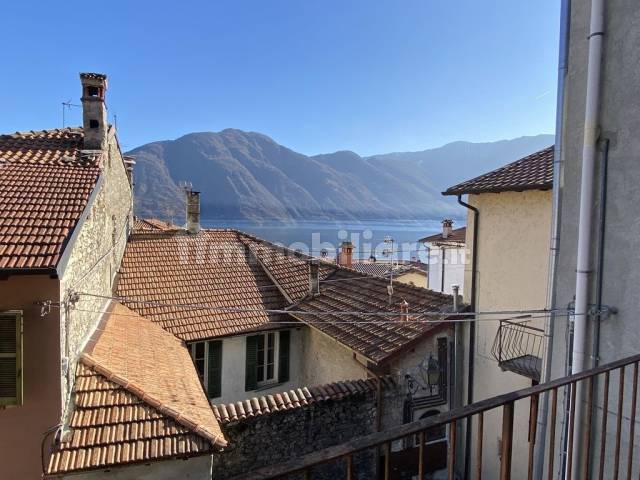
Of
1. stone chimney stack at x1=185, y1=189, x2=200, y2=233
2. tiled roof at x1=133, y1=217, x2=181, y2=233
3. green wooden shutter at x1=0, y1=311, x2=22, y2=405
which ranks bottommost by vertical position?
green wooden shutter at x1=0, y1=311, x2=22, y2=405

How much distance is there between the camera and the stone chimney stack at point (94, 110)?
29.1ft

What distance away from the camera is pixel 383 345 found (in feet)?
29.1

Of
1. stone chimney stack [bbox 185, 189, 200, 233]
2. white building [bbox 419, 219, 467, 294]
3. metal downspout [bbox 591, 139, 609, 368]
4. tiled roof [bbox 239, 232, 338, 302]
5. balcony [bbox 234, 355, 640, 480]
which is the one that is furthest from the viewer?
white building [bbox 419, 219, 467, 294]

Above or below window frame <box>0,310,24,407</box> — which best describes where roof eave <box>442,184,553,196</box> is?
above

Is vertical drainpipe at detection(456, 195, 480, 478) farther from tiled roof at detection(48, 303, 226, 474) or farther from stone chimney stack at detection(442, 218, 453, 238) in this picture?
stone chimney stack at detection(442, 218, 453, 238)

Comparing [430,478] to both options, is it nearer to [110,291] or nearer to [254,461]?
[254,461]

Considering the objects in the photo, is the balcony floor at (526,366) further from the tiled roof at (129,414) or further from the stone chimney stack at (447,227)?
the stone chimney stack at (447,227)

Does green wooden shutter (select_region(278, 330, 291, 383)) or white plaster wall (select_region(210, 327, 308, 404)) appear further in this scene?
green wooden shutter (select_region(278, 330, 291, 383))

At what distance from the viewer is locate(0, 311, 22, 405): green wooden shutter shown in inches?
210

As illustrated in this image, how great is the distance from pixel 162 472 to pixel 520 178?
8.16 m

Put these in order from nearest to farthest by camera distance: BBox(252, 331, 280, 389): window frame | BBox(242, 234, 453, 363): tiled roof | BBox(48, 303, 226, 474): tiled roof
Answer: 1. BBox(48, 303, 226, 474): tiled roof
2. BBox(242, 234, 453, 363): tiled roof
3. BBox(252, 331, 280, 389): window frame

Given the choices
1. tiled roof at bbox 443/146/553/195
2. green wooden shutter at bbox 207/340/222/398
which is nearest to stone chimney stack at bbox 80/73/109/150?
green wooden shutter at bbox 207/340/222/398

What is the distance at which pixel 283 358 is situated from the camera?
12.1 meters

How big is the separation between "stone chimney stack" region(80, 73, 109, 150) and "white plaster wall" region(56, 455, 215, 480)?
252 inches
